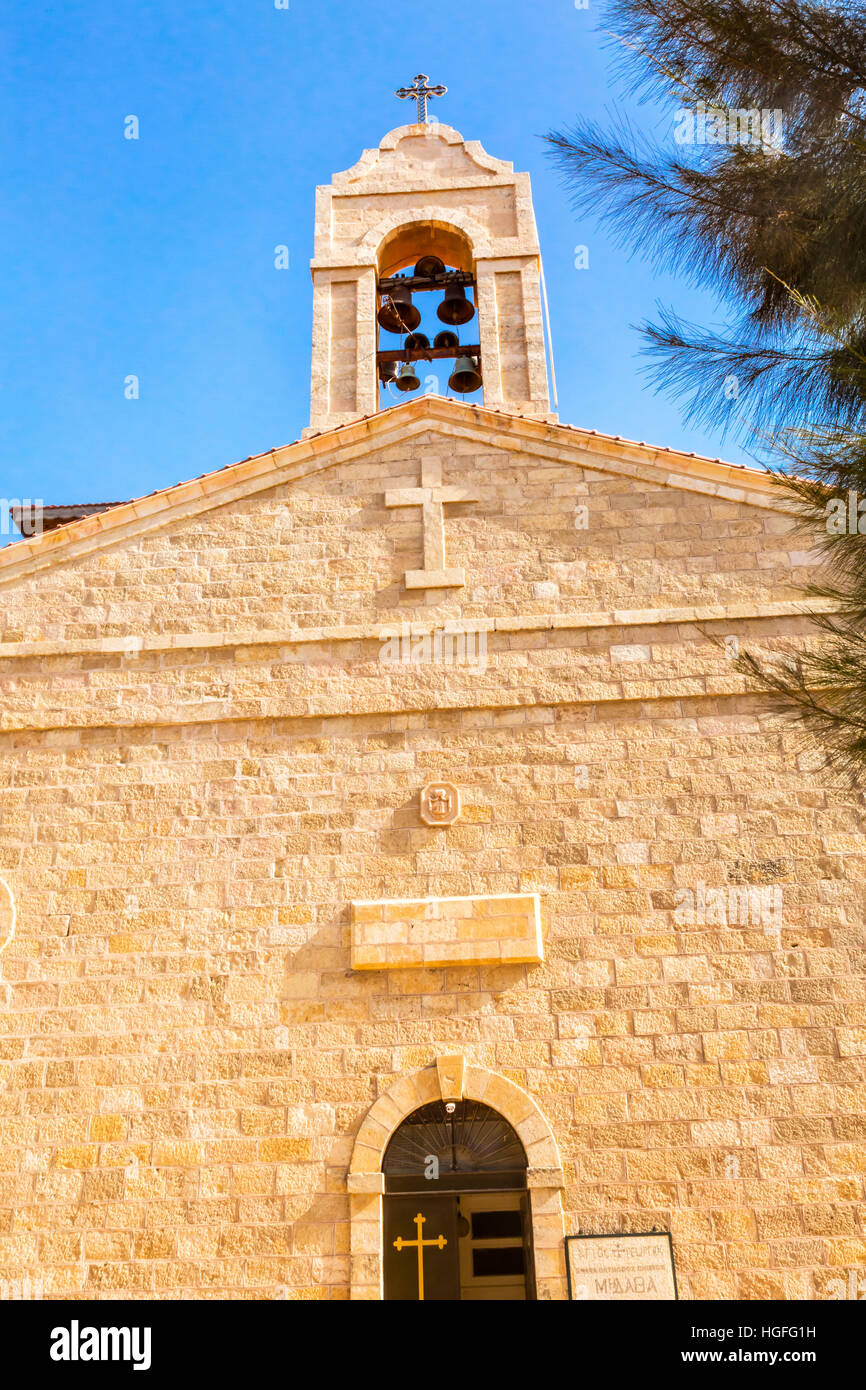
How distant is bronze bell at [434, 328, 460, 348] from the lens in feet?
35.2

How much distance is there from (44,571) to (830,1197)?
6.37 m

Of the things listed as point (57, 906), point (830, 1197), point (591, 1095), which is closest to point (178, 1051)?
point (57, 906)

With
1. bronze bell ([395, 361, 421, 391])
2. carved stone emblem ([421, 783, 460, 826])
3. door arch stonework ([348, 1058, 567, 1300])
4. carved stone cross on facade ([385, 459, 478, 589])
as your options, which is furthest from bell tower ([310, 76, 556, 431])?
door arch stonework ([348, 1058, 567, 1300])

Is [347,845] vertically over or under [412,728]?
under

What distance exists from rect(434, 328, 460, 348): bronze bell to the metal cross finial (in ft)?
7.45

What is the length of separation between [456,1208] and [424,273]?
24.9 ft

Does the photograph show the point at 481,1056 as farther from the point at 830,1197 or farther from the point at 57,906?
the point at 57,906

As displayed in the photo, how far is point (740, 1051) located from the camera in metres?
7.25

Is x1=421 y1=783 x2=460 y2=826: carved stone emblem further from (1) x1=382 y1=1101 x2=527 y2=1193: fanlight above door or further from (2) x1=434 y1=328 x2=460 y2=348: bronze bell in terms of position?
(2) x1=434 y1=328 x2=460 y2=348: bronze bell

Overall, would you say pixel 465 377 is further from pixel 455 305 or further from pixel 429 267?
pixel 429 267

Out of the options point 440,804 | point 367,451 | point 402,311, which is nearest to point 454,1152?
point 440,804

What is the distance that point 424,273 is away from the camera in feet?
36.0
